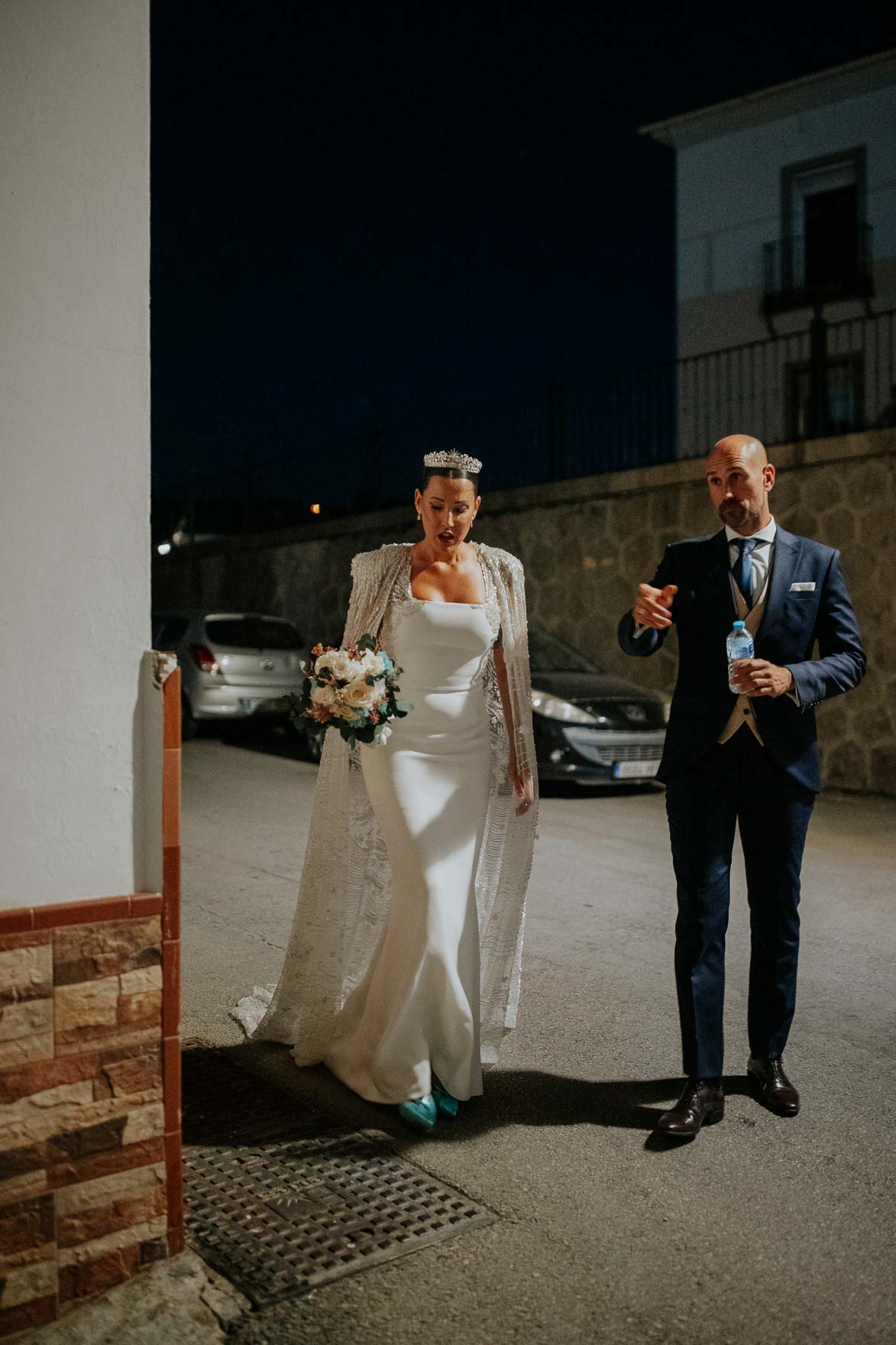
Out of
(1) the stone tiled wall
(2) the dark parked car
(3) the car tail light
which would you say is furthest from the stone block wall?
(1) the stone tiled wall

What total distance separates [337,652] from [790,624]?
5.01 feet

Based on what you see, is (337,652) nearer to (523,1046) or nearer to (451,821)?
(451,821)

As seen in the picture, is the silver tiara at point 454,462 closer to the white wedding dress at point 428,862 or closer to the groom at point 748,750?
the white wedding dress at point 428,862

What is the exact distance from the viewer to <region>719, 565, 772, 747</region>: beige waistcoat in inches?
155

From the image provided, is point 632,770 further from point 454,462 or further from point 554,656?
point 454,462

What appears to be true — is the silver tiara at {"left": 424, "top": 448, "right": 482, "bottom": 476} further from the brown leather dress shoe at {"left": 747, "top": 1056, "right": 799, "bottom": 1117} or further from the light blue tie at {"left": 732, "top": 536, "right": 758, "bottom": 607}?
the brown leather dress shoe at {"left": 747, "top": 1056, "right": 799, "bottom": 1117}

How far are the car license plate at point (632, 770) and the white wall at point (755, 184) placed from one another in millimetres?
14825

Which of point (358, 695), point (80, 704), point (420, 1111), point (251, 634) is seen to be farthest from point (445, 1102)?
point (251, 634)

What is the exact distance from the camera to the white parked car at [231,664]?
572 inches

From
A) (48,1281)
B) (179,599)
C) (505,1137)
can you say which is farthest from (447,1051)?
(179,599)

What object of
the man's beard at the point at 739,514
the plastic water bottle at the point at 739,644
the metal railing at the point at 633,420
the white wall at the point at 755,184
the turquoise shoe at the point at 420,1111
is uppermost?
the white wall at the point at 755,184

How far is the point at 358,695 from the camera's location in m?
3.85

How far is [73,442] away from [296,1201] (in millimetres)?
2140

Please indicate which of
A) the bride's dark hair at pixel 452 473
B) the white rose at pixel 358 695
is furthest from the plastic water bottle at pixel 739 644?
the white rose at pixel 358 695
